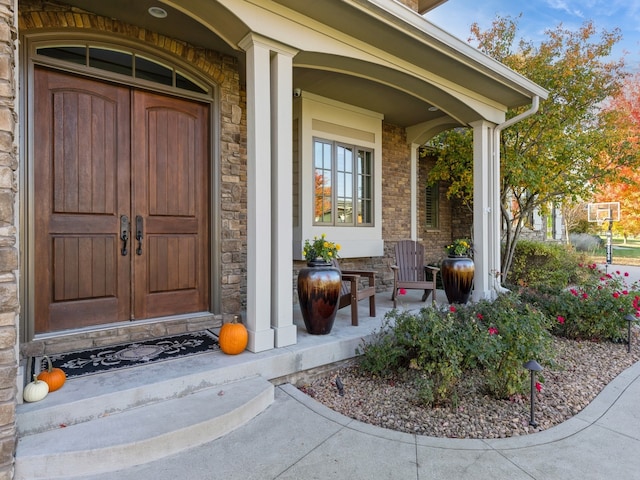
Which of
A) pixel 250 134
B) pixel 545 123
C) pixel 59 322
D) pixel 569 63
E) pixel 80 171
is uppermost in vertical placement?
pixel 569 63

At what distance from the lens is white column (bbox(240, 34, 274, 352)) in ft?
9.42

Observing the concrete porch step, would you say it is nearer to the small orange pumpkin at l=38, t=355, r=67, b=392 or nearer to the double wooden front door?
the small orange pumpkin at l=38, t=355, r=67, b=392

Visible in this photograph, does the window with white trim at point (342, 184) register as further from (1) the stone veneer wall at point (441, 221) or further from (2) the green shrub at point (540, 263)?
(2) the green shrub at point (540, 263)

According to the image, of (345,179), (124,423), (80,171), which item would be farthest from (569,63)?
(124,423)

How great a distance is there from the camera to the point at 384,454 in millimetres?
1989

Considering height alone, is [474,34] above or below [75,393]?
above

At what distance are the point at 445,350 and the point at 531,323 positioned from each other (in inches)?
30.2

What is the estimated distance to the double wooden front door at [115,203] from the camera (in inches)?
114

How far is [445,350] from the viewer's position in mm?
2588

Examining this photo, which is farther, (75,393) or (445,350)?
(445,350)

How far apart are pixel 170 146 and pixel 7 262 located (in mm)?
1993

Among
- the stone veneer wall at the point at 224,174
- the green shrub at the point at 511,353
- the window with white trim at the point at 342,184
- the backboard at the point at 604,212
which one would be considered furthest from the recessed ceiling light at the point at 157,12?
the backboard at the point at 604,212

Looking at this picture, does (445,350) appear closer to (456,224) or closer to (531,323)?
(531,323)

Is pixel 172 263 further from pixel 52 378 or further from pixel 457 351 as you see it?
pixel 457 351
